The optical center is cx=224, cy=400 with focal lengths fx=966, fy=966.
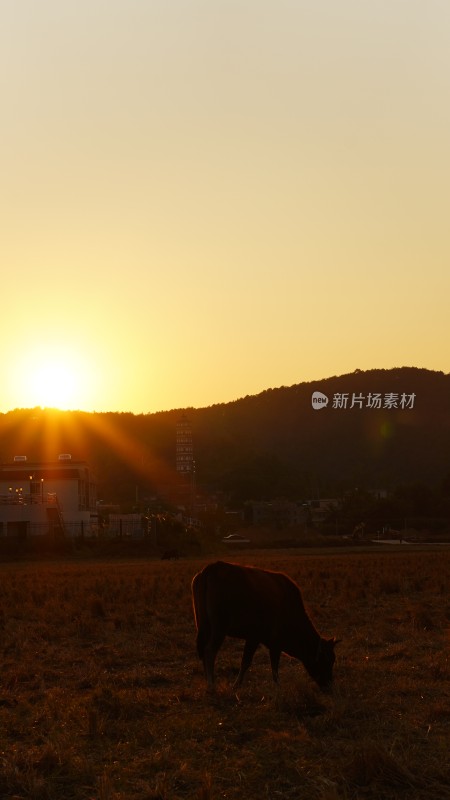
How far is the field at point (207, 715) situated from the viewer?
8.08 metres

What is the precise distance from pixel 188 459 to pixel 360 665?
343ft

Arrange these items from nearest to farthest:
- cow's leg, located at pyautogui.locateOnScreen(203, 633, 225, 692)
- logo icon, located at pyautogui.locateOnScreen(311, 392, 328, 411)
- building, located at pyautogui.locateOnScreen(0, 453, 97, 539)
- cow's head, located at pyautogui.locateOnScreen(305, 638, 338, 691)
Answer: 1. cow's leg, located at pyautogui.locateOnScreen(203, 633, 225, 692)
2. cow's head, located at pyautogui.locateOnScreen(305, 638, 338, 691)
3. building, located at pyautogui.locateOnScreen(0, 453, 97, 539)
4. logo icon, located at pyautogui.locateOnScreen(311, 392, 328, 411)

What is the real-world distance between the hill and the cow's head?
128m

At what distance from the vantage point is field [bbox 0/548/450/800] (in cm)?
808

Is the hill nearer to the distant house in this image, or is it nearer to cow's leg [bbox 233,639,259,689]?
the distant house

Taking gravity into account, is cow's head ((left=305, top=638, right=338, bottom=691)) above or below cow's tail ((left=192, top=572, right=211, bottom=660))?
below

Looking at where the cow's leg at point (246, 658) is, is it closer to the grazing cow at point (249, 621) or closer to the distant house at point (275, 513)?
the grazing cow at point (249, 621)

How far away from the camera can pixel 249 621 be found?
12.4 meters

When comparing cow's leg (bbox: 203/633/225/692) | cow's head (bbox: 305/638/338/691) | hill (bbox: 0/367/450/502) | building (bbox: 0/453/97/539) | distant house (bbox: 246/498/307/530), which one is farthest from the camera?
hill (bbox: 0/367/450/502)

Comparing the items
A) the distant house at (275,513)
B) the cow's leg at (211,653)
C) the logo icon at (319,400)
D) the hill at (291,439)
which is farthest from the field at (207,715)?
the logo icon at (319,400)

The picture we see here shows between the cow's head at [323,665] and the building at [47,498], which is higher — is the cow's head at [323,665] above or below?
below

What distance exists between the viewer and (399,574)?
109 feet

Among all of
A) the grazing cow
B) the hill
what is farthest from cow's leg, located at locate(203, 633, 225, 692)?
the hill

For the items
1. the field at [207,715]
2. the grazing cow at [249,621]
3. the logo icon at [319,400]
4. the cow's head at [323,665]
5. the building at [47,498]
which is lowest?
the field at [207,715]
